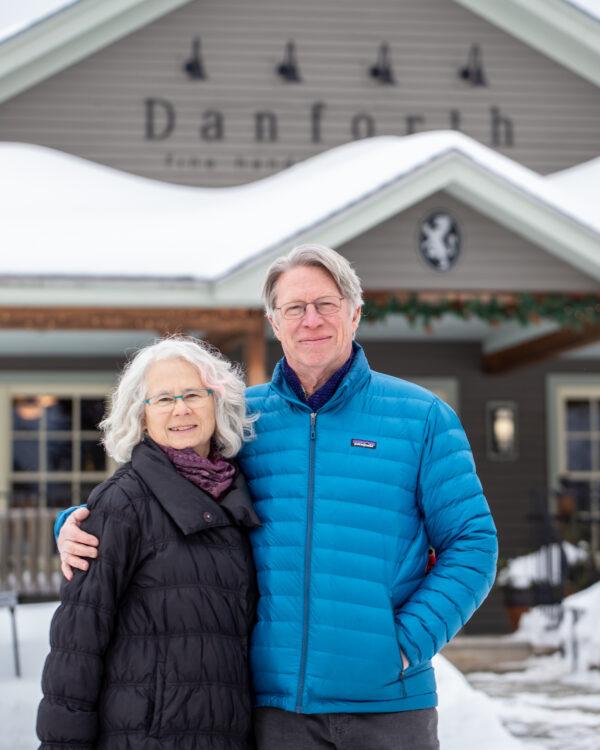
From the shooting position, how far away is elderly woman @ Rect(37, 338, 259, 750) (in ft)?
8.01

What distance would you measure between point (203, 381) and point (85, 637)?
670 mm

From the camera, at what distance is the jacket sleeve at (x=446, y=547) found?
8.49ft

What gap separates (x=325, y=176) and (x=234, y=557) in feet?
25.4

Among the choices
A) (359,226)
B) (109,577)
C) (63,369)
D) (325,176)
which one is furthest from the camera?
(63,369)

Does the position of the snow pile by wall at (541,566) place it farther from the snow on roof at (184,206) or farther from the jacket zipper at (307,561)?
the jacket zipper at (307,561)

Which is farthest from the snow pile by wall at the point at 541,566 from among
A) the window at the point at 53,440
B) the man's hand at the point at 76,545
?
the man's hand at the point at 76,545

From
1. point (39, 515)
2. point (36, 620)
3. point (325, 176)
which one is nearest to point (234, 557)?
point (36, 620)

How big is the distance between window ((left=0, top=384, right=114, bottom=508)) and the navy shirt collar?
30.1 ft

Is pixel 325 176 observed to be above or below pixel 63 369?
above

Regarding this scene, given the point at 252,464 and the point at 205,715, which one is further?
the point at 252,464

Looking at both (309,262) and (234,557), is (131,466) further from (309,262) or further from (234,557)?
(309,262)

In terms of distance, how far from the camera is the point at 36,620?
22.4 feet

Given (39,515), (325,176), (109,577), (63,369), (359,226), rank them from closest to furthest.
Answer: (109,577), (359,226), (39,515), (325,176), (63,369)

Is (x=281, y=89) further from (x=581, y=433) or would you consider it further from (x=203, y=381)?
(x=203, y=381)
